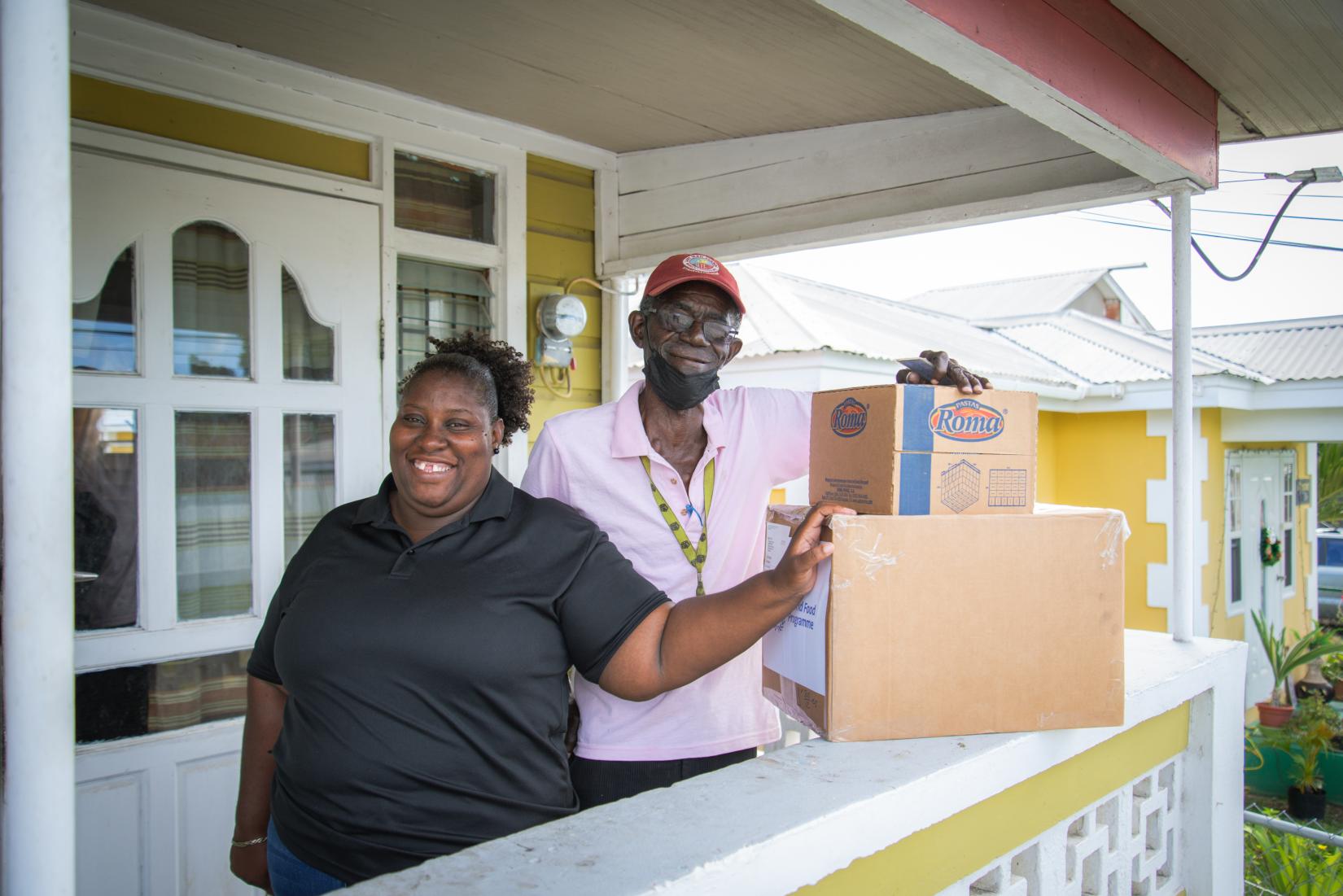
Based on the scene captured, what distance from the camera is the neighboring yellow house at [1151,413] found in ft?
28.5

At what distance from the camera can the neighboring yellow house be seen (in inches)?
341

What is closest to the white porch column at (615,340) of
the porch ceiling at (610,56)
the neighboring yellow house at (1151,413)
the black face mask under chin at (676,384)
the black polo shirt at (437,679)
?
the porch ceiling at (610,56)

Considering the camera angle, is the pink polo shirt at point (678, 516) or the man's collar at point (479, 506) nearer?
the man's collar at point (479, 506)

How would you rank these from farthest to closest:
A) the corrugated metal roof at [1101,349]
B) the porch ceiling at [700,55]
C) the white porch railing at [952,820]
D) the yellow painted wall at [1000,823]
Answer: the corrugated metal roof at [1101,349]
the porch ceiling at [700,55]
the yellow painted wall at [1000,823]
the white porch railing at [952,820]

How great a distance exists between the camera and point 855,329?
917cm

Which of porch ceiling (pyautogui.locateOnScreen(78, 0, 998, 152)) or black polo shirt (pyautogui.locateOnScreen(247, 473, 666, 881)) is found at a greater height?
porch ceiling (pyautogui.locateOnScreen(78, 0, 998, 152))

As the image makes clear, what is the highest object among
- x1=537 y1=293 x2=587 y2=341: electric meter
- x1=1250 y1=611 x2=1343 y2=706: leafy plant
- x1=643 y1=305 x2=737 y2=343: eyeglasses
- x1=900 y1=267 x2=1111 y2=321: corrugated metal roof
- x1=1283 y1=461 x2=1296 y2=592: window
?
x1=900 y1=267 x2=1111 y2=321: corrugated metal roof

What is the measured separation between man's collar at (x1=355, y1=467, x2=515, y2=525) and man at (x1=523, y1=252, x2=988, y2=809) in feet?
0.88

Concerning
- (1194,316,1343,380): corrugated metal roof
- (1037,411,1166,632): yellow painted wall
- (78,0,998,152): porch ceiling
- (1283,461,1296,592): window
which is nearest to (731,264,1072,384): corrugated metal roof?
(1037,411,1166,632): yellow painted wall

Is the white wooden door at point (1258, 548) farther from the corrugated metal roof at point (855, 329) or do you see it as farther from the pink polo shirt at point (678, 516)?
the pink polo shirt at point (678, 516)

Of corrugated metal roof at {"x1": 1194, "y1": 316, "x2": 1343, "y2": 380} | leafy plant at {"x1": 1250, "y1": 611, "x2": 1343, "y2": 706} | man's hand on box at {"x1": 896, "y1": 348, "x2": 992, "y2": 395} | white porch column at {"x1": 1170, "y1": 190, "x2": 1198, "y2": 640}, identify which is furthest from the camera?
corrugated metal roof at {"x1": 1194, "y1": 316, "x2": 1343, "y2": 380}

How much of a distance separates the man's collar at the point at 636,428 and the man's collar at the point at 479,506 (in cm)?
31

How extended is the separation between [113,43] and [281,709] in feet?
6.17

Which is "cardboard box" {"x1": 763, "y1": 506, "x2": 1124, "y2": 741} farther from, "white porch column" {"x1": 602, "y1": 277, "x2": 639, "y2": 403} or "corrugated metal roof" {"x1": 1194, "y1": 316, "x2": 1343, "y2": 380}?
"corrugated metal roof" {"x1": 1194, "y1": 316, "x2": 1343, "y2": 380}
